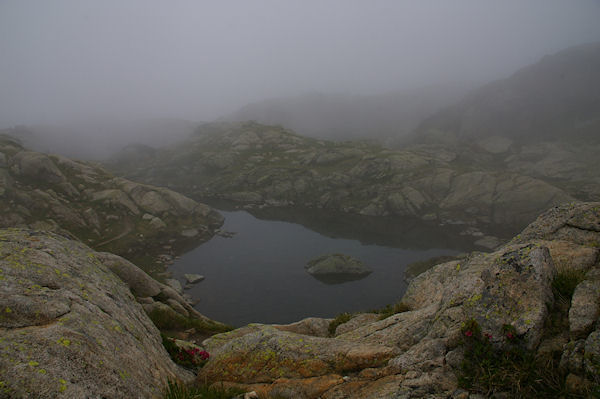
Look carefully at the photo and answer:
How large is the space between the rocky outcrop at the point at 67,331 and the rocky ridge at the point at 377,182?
112 meters

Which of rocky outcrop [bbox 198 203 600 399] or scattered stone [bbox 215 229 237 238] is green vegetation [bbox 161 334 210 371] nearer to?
rocky outcrop [bbox 198 203 600 399]

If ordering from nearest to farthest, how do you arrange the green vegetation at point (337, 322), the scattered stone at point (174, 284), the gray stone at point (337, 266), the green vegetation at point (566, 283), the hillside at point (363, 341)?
the hillside at point (363, 341)
the green vegetation at point (566, 283)
the green vegetation at point (337, 322)
the scattered stone at point (174, 284)
the gray stone at point (337, 266)

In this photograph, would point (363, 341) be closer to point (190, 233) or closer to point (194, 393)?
point (194, 393)

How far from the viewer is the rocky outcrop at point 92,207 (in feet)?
226

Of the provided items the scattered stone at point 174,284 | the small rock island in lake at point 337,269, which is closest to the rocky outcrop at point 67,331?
the scattered stone at point 174,284

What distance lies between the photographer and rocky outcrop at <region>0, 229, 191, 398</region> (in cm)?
709

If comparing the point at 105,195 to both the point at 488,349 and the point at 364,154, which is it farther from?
the point at 364,154

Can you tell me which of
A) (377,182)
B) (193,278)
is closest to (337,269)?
(193,278)

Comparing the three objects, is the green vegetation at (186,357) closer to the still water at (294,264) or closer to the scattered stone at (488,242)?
the still water at (294,264)

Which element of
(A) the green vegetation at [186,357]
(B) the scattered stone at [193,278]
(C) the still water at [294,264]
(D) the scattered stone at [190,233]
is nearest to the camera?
(A) the green vegetation at [186,357]

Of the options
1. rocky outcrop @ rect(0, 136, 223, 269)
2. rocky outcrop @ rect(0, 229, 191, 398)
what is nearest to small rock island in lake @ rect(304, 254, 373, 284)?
rocky outcrop @ rect(0, 136, 223, 269)

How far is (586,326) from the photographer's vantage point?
7824 millimetres

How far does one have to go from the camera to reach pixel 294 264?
76.4 meters

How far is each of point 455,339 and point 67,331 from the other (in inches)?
469
